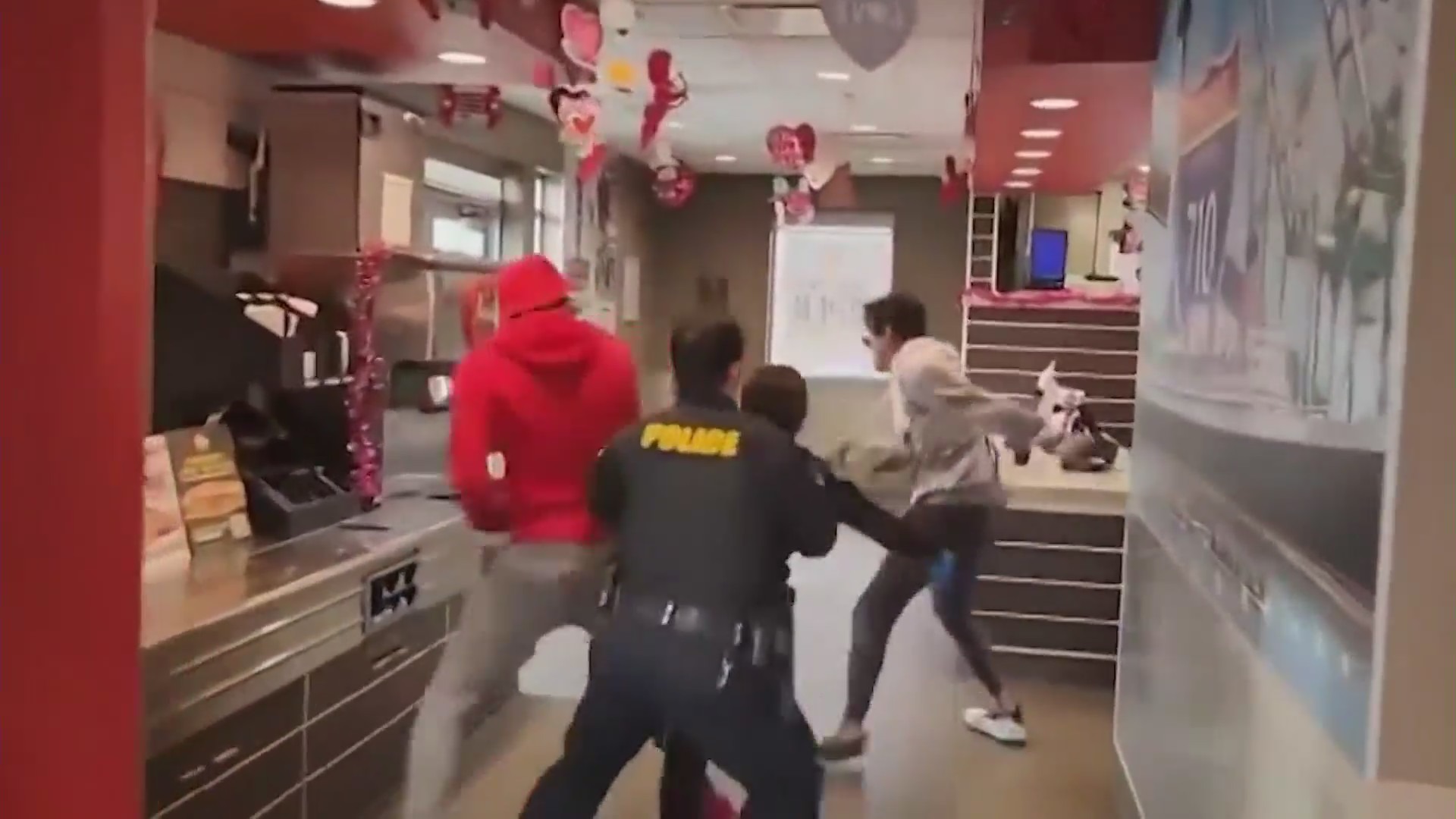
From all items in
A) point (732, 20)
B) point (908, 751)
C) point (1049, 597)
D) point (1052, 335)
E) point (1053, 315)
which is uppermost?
point (732, 20)

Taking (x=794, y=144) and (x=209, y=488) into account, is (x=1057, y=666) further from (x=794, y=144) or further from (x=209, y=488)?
(x=209, y=488)

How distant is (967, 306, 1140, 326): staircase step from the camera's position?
24.0 feet

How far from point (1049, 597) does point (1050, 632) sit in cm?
14

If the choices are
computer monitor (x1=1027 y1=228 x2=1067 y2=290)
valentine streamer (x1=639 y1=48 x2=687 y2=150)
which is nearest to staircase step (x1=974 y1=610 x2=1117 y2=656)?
valentine streamer (x1=639 y1=48 x2=687 y2=150)

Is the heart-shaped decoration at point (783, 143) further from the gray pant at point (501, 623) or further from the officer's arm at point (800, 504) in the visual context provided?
the officer's arm at point (800, 504)

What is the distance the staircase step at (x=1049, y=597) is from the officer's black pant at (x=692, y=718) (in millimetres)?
2891

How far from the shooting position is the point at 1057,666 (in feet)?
18.3

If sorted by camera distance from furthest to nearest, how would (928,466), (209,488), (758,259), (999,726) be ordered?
(758,259) < (999,726) < (928,466) < (209,488)

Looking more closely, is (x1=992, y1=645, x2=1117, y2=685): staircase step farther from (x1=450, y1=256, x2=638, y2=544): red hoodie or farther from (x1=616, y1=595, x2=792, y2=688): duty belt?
(x1=616, y1=595, x2=792, y2=688): duty belt

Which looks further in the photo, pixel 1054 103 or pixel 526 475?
pixel 1054 103

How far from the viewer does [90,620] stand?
1377 mm

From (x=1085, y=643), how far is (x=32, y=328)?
15.8 feet

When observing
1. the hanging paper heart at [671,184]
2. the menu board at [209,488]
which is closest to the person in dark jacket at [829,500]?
the menu board at [209,488]

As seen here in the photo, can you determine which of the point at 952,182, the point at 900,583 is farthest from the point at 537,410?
the point at 952,182
